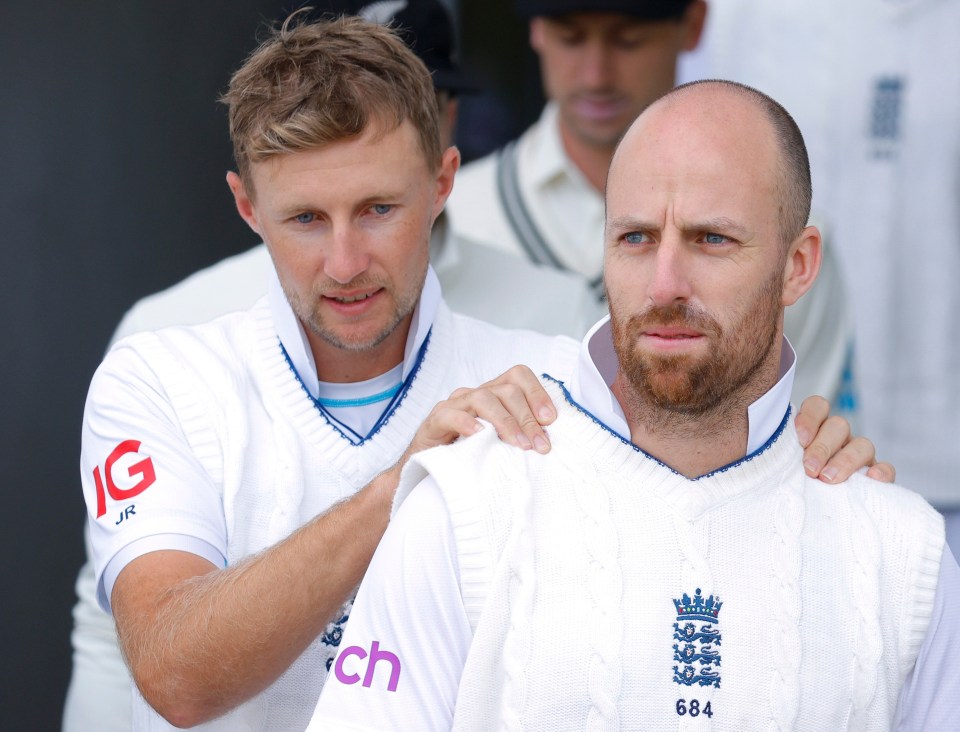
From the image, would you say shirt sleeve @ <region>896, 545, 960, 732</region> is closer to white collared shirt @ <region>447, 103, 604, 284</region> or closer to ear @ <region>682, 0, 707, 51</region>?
white collared shirt @ <region>447, 103, 604, 284</region>

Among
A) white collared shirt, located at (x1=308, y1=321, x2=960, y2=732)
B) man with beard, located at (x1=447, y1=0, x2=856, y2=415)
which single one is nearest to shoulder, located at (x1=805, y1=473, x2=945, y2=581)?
white collared shirt, located at (x1=308, y1=321, x2=960, y2=732)

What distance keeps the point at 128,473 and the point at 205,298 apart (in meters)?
0.96

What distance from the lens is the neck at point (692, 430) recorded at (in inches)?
79.0

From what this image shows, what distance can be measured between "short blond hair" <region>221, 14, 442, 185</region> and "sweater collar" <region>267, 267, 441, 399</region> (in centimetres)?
20

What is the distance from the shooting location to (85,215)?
3.87 metres

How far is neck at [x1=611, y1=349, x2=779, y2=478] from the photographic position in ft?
6.58

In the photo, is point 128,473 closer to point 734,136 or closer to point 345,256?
point 345,256

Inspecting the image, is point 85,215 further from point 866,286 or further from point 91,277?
point 866,286

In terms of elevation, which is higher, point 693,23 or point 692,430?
point 693,23

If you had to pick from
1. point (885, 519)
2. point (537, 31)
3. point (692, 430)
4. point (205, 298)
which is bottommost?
point (885, 519)

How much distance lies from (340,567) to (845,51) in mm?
2450

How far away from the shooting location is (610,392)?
202 cm

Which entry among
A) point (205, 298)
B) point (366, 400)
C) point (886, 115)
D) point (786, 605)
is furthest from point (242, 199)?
point (886, 115)

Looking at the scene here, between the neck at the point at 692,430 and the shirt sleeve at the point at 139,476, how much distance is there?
2.26 feet
